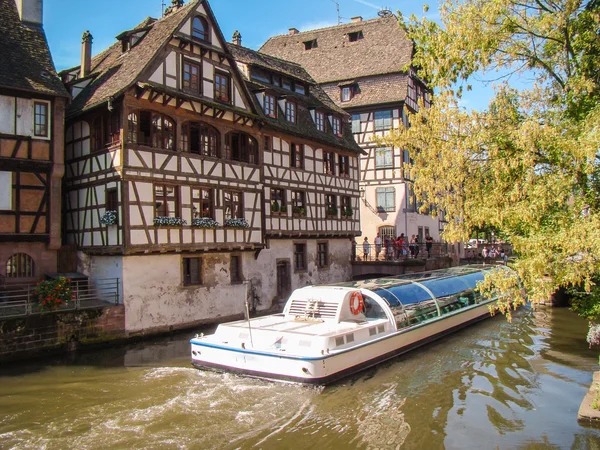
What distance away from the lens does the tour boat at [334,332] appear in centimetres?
1261

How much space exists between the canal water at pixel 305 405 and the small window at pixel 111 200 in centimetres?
482

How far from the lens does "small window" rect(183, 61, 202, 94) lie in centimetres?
1908

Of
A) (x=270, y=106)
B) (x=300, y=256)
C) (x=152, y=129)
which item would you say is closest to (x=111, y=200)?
(x=152, y=129)

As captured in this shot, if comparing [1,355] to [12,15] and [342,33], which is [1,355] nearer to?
[12,15]

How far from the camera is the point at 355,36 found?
1468 inches

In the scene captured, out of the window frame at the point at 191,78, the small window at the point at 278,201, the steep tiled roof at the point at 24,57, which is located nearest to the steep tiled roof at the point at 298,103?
the small window at the point at 278,201

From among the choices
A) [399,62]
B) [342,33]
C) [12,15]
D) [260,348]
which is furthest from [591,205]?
[342,33]

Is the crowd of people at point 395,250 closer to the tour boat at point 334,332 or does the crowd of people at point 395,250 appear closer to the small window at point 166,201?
the tour boat at point 334,332

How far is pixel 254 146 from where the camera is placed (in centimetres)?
Result: 2234

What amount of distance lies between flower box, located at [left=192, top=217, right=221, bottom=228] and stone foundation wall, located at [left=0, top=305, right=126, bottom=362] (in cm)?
376

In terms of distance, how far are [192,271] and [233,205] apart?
2982mm

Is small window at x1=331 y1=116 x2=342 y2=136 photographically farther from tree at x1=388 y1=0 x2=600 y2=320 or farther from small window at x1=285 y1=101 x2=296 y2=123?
tree at x1=388 y1=0 x2=600 y2=320

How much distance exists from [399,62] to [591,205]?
25.6 m

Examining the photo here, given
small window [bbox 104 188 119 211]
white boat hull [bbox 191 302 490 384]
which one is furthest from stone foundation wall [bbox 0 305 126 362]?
white boat hull [bbox 191 302 490 384]
